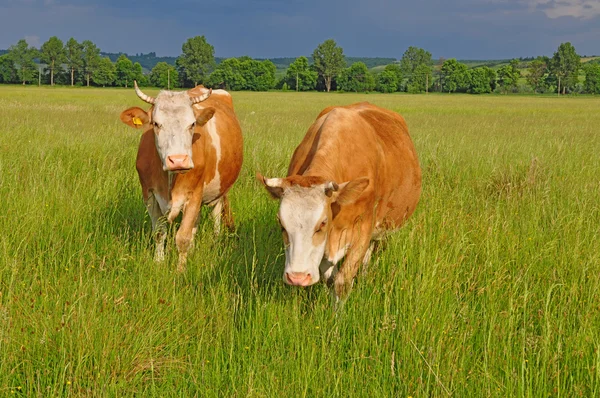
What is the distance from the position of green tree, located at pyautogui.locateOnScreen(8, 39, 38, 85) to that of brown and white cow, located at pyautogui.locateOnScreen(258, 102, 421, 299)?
123 metres

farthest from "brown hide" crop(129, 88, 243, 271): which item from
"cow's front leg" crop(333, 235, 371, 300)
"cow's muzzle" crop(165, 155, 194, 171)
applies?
"cow's front leg" crop(333, 235, 371, 300)

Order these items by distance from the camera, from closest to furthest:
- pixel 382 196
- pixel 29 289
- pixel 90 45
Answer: pixel 29 289 < pixel 382 196 < pixel 90 45

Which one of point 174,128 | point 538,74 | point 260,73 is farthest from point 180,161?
point 538,74

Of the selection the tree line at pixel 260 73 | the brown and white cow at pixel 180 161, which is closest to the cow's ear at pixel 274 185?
the brown and white cow at pixel 180 161

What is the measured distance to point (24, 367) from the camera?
2.90 m

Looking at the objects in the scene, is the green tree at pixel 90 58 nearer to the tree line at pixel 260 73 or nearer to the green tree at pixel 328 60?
the tree line at pixel 260 73

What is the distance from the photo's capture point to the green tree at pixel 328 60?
4902 inches

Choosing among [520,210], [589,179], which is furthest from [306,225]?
[589,179]

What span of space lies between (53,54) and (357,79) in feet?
220

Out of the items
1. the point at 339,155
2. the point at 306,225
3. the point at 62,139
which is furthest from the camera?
the point at 62,139

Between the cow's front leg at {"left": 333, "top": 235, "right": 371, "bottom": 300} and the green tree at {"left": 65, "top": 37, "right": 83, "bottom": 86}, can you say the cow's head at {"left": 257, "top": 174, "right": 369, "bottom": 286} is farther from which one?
the green tree at {"left": 65, "top": 37, "right": 83, "bottom": 86}

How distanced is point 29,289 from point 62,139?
6851 millimetres

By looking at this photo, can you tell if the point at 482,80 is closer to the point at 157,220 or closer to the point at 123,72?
the point at 123,72

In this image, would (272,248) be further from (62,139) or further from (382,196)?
(62,139)
